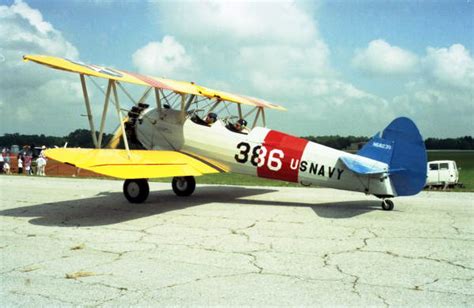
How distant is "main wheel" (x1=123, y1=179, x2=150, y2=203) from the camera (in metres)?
11.1

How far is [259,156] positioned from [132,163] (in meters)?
3.15

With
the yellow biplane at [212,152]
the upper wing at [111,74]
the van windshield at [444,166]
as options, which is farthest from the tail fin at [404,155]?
the van windshield at [444,166]

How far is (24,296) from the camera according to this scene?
4523 millimetres

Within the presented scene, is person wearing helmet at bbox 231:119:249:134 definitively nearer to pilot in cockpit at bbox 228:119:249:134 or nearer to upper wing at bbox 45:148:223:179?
pilot in cockpit at bbox 228:119:249:134

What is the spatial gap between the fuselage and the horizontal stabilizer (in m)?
0.10

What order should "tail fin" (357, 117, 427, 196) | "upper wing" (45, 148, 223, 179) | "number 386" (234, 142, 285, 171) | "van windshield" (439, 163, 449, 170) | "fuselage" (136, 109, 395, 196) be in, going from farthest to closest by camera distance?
1. "van windshield" (439, 163, 449, 170)
2. "number 386" (234, 142, 285, 171)
3. "fuselage" (136, 109, 395, 196)
4. "tail fin" (357, 117, 427, 196)
5. "upper wing" (45, 148, 223, 179)

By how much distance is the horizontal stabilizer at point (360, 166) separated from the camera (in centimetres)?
943

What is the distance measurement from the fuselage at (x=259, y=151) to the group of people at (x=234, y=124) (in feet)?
0.37

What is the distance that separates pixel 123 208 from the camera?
10.5 meters

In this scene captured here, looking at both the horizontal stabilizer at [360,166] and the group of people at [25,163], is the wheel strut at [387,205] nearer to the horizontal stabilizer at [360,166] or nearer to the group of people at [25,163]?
the horizontal stabilizer at [360,166]

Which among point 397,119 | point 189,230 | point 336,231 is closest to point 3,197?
point 189,230

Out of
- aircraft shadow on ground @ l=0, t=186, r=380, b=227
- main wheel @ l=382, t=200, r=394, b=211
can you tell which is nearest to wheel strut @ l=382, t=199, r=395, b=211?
main wheel @ l=382, t=200, r=394, b=211

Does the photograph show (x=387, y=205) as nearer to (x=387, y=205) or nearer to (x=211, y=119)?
(x=387, y=205)

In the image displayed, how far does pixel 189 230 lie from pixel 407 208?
562 centimetres
